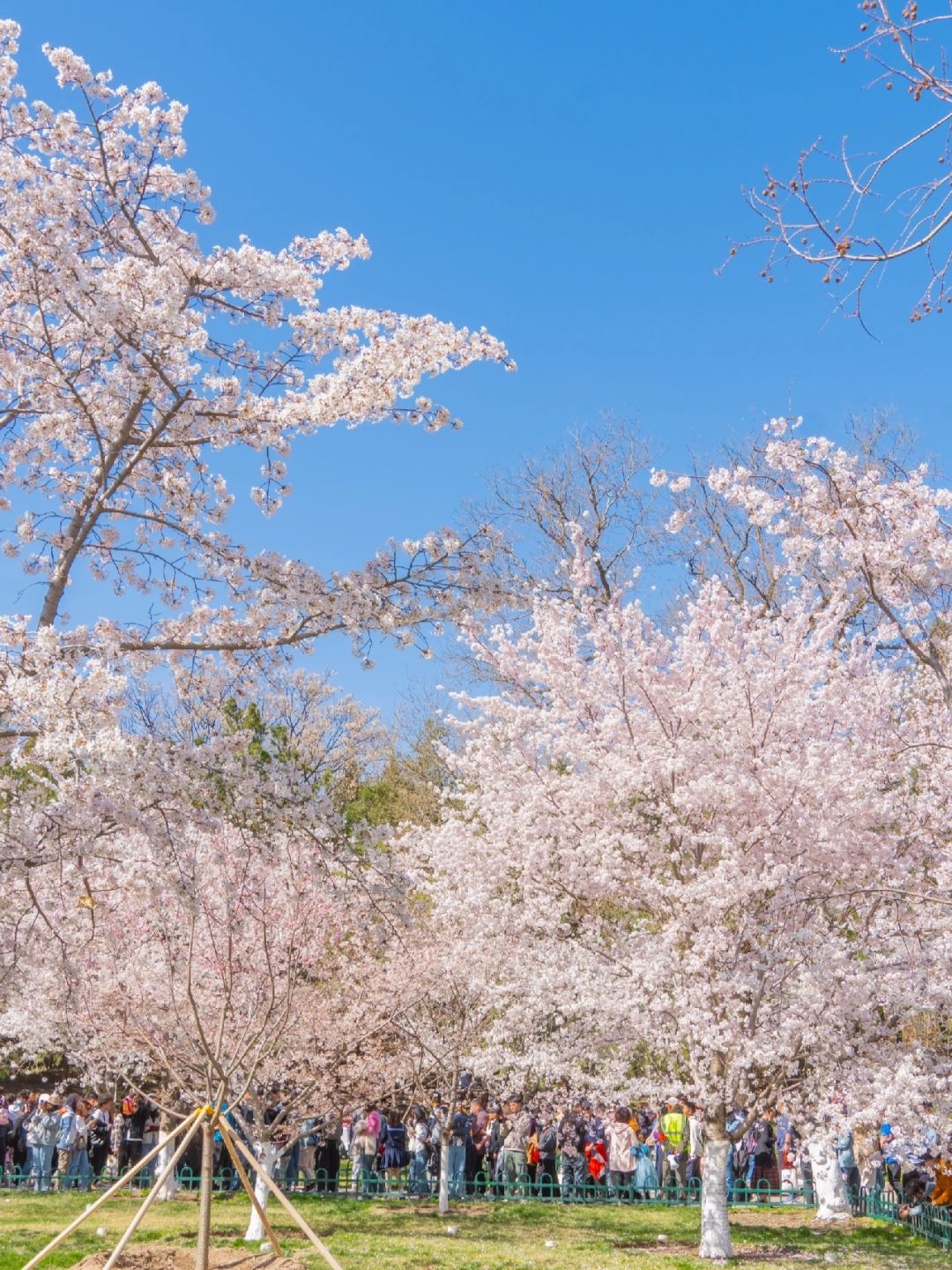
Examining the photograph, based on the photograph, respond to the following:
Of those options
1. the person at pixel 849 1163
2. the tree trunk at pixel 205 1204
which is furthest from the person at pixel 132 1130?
the tree trunk at pixel 205 1204

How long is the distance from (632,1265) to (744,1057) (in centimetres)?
220

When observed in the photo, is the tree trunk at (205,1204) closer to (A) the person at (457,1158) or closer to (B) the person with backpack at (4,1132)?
(A) the person at (457,1158)

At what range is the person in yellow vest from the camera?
651 inches

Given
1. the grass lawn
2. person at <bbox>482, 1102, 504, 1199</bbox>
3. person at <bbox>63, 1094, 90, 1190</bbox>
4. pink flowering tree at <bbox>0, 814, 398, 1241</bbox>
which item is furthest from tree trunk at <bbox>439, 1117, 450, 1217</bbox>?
person at <bbox>63, 1094, 90, 1190</bbox>

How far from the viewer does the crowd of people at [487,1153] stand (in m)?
15.7

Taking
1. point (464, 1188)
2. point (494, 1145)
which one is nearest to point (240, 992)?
point (464, 1188)

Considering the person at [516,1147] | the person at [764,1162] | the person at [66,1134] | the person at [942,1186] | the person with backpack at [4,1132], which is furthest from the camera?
the person with backpack at [4,1132]

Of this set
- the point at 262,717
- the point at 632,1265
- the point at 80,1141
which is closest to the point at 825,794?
the point at 632,1265

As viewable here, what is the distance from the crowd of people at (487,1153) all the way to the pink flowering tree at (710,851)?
4.36m

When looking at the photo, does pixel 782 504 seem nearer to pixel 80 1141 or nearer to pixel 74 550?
pixel 74 550

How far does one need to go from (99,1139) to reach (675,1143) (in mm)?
8570

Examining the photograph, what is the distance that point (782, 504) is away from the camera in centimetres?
919

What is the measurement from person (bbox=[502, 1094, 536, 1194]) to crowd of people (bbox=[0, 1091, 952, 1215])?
2cm

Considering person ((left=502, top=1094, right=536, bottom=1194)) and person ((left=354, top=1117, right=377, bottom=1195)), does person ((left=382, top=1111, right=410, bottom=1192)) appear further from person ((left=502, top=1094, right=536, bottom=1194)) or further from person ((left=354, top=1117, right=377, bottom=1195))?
person ((left=502, top=1094, right=536, bottom=1194))
